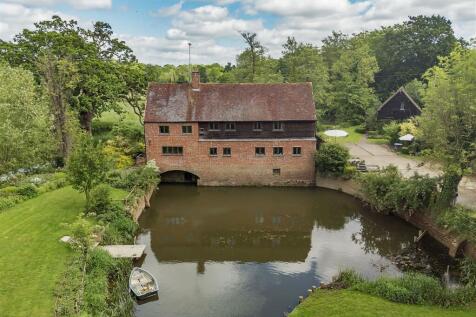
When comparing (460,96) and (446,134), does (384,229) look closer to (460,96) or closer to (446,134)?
(446,134)

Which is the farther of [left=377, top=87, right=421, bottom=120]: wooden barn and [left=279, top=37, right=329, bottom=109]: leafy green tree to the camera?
[left=279, top=37, right=329, bottom=109]: leafy green tree

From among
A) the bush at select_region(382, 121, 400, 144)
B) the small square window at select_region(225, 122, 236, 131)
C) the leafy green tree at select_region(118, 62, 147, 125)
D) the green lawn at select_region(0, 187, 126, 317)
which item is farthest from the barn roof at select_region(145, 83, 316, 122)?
the bush at select_region(382, 121, 400, 144)

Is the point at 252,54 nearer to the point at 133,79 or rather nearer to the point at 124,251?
the point at 133,79

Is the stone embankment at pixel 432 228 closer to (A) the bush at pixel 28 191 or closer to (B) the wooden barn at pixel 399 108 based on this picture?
(B) the wooden barn at pixel 399 108

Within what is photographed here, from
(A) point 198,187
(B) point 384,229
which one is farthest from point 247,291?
(A) point 198,187

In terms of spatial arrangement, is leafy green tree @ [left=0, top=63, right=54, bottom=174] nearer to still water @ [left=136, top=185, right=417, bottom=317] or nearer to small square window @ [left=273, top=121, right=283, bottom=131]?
still water @ [left=136, top=185, right=417, bottom=317]

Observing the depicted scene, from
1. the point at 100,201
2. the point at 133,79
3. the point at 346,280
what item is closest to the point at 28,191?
the point at 100,201
